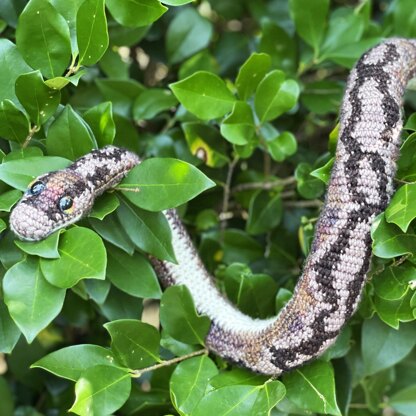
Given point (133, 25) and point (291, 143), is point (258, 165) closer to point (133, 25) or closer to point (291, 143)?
point (291, 143)

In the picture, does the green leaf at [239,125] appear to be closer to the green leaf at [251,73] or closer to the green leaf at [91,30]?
the green leaf at [251,73]

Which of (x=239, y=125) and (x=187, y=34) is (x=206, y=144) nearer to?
(x=239, y=125)

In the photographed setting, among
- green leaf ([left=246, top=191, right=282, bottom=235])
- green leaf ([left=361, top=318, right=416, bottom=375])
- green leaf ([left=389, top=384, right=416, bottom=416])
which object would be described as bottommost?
green leaf ([left=389, top=384, right=416, bottom=416])

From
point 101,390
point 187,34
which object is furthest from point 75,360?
point 187,34

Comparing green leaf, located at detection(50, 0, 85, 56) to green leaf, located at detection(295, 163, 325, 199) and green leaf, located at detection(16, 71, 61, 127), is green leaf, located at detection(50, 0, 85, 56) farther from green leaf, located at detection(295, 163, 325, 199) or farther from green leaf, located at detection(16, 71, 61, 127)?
green leaf, located at detection(295, 163, 325, 199)

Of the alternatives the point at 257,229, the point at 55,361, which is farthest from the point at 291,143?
the point at 55,361

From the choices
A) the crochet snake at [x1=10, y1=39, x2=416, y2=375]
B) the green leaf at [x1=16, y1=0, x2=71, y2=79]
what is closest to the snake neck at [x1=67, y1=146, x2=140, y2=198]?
the crochet snake at [x1=10, y1=39, x2=416, y2=375]
